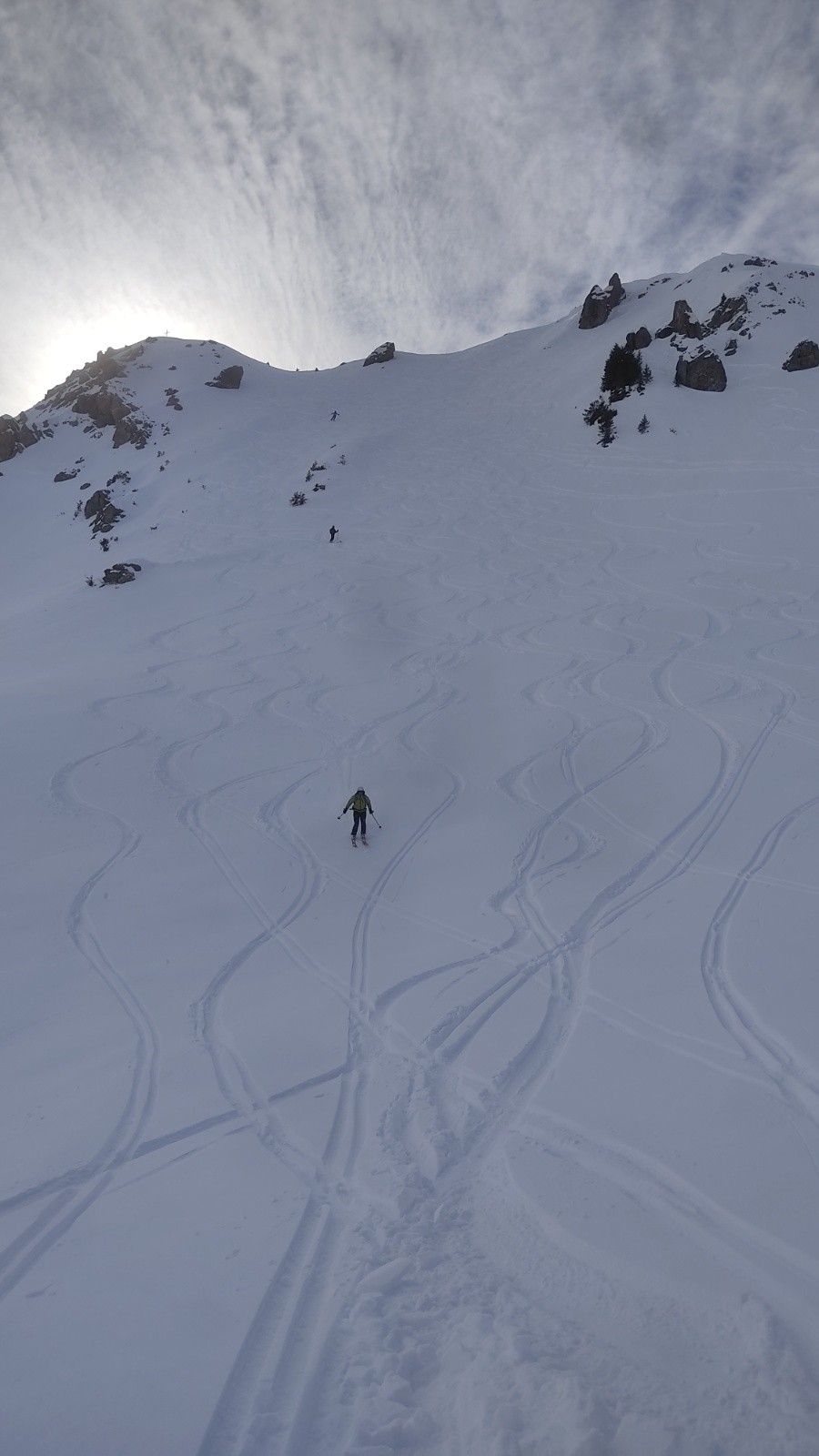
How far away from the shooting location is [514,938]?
283 inches

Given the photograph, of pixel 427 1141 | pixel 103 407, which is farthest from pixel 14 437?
pixel 427 1141

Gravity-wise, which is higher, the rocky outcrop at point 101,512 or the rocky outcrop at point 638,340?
the rocky outcrop at point 638,340

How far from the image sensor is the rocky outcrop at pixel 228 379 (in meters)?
49.4

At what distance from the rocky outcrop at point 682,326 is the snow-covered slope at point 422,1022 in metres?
22.9

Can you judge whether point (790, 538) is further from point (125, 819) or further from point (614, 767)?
point (125, 819)

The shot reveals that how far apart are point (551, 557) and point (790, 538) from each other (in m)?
6.97

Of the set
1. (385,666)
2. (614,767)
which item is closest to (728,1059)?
(614,767)

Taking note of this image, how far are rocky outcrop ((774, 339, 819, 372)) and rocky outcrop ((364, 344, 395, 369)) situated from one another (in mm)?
32660

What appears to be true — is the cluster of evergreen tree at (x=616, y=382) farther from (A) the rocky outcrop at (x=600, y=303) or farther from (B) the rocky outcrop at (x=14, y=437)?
(B) the rocky outcrop at (x=14, y=437)

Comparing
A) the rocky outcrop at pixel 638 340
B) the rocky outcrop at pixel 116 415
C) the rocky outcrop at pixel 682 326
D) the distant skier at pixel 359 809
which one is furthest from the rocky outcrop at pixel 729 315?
the distant skier at pixel 359 809

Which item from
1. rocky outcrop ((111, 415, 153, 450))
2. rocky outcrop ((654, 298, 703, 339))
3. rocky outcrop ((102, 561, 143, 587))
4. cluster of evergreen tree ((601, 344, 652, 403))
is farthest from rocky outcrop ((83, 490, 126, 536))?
rocky outcrop ((654, 298, 703, 339))

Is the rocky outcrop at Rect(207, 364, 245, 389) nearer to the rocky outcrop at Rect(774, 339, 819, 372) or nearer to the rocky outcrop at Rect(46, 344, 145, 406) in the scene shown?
the rocky outcrop at Rect(46, 344, 145, 406)

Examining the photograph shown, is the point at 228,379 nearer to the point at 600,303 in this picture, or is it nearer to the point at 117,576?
the point at 600,303

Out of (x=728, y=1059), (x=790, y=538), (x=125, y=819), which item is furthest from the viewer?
(x=790, y=538)
